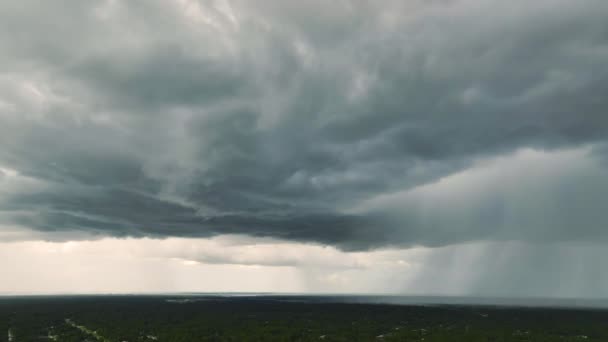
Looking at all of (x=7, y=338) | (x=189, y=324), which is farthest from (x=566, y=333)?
(x=7, y=338)

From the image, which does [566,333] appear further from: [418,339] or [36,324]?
[36,324]

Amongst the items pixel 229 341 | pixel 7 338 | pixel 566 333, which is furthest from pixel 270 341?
pixel 566 333

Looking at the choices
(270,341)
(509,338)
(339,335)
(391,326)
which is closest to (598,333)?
(509,338)

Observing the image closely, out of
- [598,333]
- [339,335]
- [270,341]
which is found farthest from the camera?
[598,333]

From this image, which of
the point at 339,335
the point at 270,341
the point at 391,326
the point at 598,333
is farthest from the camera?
the point at 391,326

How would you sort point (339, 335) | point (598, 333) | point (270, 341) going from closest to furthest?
point (270, 341)
point (339, 335)
point (598, 333)

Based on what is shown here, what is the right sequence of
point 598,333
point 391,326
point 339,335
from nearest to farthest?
point 339,335 < point 598,333 < point 391,326

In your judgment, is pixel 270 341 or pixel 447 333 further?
pixel 447 333

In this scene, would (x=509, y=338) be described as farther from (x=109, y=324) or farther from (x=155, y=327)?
(x=109, y=324)

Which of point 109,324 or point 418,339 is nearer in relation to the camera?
point 418,339
